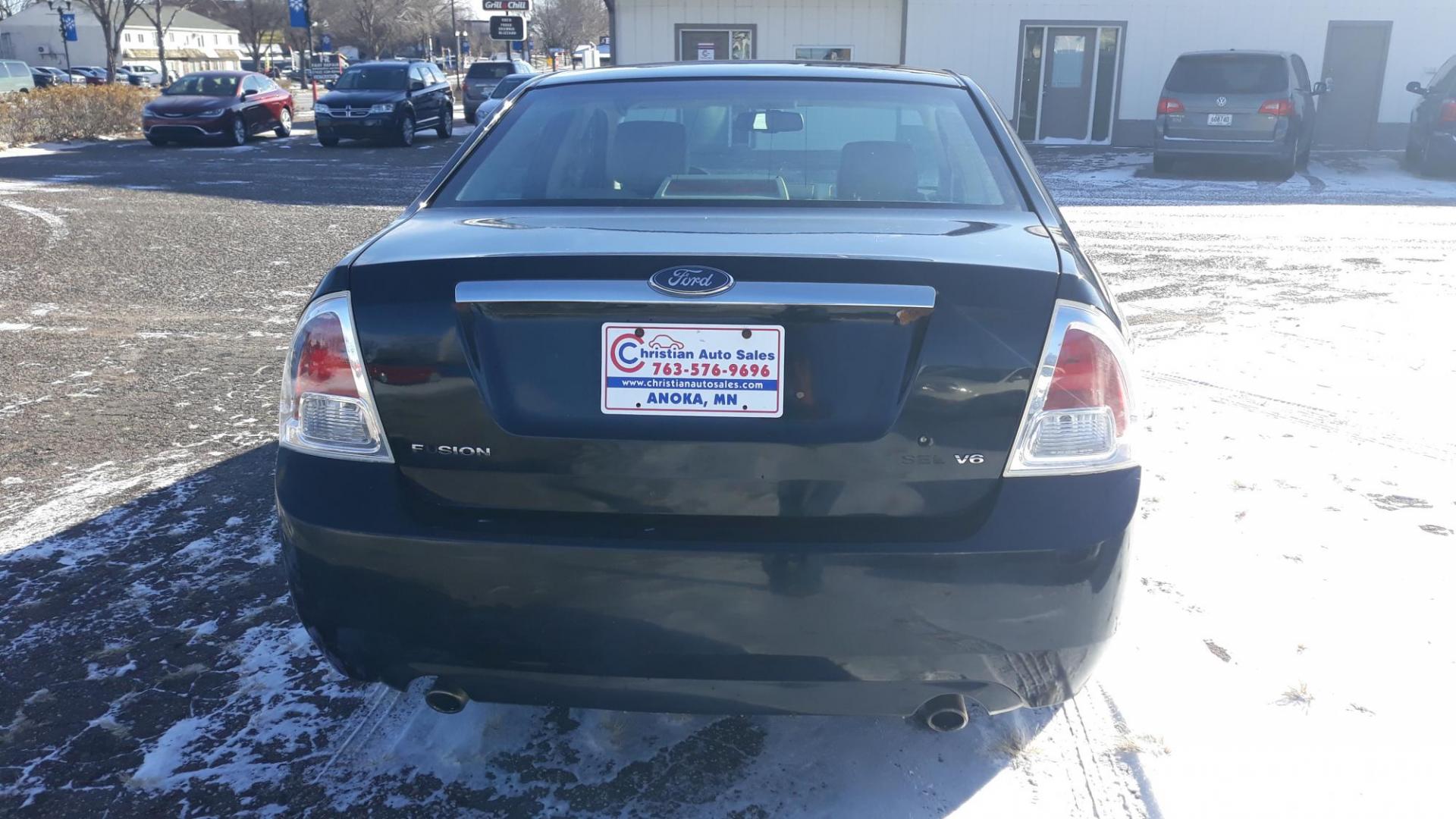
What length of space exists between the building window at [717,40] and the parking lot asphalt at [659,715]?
54.7 feet

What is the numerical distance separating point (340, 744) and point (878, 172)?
2.02m

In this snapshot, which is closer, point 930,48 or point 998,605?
point 998,605

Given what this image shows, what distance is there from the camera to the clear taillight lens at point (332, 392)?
2.33 metres

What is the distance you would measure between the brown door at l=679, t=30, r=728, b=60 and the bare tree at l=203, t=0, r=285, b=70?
166 feet

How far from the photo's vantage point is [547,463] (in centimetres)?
225

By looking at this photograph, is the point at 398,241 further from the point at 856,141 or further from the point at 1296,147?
the point at 1296,147

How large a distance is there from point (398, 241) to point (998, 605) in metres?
1.49

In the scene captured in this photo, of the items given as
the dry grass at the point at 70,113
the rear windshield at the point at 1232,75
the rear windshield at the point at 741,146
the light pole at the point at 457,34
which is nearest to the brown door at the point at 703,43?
the rear windshield at the point at 1232,75

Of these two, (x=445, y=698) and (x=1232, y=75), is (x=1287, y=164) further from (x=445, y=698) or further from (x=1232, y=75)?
(x=445, y=698)

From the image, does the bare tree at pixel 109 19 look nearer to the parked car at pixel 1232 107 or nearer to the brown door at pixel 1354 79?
the parked car at pixel 1232 107

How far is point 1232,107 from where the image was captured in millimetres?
15953

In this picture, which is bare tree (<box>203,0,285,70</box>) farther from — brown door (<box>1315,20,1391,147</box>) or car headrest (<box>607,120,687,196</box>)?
car headrest (<box>607,120,687,196</box>)

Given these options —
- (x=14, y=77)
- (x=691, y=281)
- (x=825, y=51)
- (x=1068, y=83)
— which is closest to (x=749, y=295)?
(x=691, y=281)

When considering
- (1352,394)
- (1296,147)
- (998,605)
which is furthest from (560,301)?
(1296,147)
